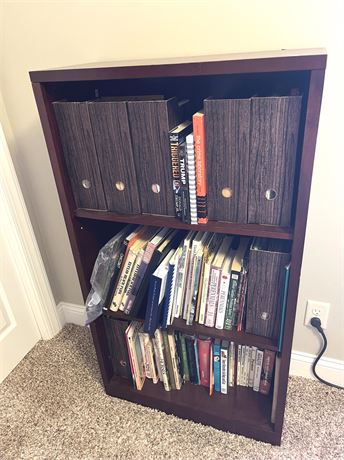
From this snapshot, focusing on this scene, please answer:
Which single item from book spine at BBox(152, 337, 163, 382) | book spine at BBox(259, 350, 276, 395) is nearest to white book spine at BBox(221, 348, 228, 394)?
book spine at BBox(259, 350, 276, 395)

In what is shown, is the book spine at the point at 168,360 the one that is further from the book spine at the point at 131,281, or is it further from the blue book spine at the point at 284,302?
the blue book spine at the point at 284,302

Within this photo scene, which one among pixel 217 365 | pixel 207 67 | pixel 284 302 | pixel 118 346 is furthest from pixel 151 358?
pixel 207 67

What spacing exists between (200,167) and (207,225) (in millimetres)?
144

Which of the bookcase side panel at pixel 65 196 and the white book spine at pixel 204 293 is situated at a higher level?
the bookcase side panel at pixel 65 196

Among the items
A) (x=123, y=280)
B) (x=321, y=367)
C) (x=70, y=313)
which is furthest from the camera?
(x=70, y=313)

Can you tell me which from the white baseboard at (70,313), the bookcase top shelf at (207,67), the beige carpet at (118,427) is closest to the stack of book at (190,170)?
the bookcase top shelf at (207,67)

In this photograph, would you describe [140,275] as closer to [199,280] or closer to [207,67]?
[199,280]

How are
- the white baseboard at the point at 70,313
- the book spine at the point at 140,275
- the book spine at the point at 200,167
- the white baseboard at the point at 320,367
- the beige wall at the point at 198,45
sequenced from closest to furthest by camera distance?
the book spine at the point at 200,167 < the beige wall at the point at 198,45 < the book spine at the point at 140,275 < the white baseboard at the point at 320,367 < the white baseboard at the point at 70,313

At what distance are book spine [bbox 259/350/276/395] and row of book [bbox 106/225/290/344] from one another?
0.57ft

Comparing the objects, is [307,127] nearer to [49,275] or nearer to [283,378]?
[283,378]

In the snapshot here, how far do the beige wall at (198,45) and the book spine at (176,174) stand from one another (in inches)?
13.7

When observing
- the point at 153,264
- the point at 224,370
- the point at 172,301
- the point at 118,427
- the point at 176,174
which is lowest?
the point at 118,427

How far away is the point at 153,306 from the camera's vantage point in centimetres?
103

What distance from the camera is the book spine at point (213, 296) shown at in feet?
3.26
